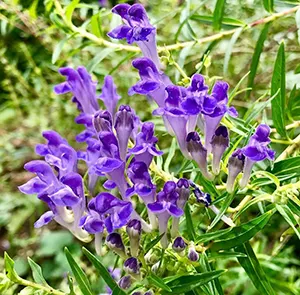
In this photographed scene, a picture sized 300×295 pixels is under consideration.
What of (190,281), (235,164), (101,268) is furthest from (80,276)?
(235,164)

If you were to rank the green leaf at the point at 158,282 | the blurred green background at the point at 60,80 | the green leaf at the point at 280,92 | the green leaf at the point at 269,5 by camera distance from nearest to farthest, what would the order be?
the green leaf at the point at 158,282 → the green leaf at the point at 280,92 → the green leaf at the point at 269,5 → the blurred green background at the point at 60,80

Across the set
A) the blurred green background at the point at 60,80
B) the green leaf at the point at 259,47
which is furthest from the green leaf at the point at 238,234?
the blurred green background at the point at 60,80

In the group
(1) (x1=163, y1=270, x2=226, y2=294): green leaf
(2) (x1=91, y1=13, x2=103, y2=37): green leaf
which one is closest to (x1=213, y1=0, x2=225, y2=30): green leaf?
(2) (x1=91, y1=13, x2=103, y2=37): green leaf

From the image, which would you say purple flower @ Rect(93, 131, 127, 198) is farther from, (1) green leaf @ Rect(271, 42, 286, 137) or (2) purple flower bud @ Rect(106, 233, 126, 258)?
(1) green leaf @ Rect(271, 42, 286, 137)

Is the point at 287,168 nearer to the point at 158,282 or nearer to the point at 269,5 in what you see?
the point at 158,282

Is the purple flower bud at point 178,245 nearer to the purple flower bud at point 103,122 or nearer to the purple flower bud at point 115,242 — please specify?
the purple flower bud at point 115,242

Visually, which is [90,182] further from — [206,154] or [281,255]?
[281,255]
